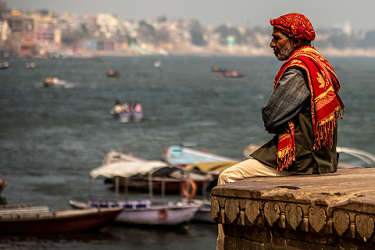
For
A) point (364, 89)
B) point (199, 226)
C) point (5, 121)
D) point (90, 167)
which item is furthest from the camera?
point (364, 89)

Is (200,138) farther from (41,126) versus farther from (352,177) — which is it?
(352,177)

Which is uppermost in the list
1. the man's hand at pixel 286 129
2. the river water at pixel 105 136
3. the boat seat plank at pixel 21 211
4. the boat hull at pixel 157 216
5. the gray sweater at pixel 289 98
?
the gray sweater at pixel 289 98

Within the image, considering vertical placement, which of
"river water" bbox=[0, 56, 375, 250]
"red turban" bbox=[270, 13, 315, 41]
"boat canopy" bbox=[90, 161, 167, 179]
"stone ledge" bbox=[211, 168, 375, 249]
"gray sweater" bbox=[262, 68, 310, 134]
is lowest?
"river water" bbox=[0, 56, 375, 250]

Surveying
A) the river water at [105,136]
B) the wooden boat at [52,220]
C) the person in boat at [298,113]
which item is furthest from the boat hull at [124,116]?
the person in boat at [298,113]

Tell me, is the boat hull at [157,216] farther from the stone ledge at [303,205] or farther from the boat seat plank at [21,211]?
the stone ledge at [303,205]

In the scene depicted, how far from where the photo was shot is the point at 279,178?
4.48 m

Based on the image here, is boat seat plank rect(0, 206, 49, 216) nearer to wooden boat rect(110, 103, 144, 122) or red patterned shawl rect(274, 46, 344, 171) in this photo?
red patterned shawl rect(274, 46, 344, 171)

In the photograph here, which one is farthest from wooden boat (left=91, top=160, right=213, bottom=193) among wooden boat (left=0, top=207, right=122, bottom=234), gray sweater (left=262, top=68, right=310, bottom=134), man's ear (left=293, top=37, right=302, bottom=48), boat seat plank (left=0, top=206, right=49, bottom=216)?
gray sweater (left=262, top=68, right=310, bottom=134)

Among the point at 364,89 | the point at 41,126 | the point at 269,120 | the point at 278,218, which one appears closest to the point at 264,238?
the point at 278,218

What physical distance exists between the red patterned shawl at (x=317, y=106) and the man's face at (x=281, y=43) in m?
0.16

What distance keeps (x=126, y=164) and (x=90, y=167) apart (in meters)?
8.69

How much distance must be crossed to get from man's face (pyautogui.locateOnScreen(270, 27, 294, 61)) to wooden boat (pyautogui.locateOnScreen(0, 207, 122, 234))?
1332cm

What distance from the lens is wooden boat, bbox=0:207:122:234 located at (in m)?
16.9

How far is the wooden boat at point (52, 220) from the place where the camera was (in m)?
16.9
